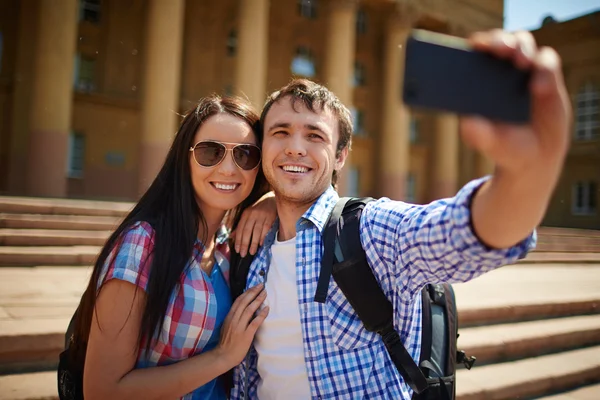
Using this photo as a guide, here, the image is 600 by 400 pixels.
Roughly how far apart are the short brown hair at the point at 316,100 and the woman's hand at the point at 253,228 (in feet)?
1.58

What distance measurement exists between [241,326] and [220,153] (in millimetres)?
878

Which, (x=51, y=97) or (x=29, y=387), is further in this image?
(x=51, y=97)

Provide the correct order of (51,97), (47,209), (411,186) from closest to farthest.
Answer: (47,209) → (51,97) → (411,186)

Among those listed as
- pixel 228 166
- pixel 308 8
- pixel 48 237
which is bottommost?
pixel 48 237

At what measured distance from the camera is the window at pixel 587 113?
83.3 feet

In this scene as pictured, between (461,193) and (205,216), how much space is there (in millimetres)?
1429

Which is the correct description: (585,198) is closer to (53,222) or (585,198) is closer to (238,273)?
(53,222)

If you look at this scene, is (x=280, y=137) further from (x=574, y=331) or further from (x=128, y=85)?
(x=128, y=85)

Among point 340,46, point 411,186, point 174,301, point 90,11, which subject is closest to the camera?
point 174,301

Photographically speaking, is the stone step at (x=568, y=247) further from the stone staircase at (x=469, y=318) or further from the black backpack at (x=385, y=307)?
the black backpack at (x=385, y=307)

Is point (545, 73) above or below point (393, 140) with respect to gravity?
below

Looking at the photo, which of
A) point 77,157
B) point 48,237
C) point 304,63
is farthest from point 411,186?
point 48,237

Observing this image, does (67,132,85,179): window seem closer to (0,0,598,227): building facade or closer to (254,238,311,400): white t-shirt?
(0,0,598,227): building facade

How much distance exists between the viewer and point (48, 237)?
655 cm
